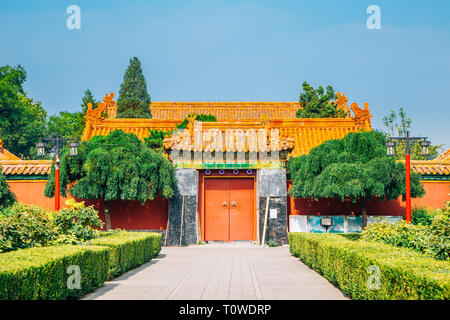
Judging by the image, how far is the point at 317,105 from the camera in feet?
89.5

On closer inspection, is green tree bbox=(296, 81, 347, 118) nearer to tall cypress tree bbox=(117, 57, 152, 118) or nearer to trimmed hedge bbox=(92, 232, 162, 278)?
tall cypress tree bbox=(117, 57, 152, 118)

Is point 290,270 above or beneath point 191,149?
beneath

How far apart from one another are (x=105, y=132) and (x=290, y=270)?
14.2 m

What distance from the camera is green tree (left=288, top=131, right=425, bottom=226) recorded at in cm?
1631

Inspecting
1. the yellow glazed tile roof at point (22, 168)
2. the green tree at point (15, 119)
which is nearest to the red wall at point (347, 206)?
the yellow glazed tile roof at point (22, 168)

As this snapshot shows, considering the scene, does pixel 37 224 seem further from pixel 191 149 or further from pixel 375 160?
pixel 375 160

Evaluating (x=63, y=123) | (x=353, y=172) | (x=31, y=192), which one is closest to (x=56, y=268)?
(x=353, y=172)

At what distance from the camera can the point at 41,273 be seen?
21.7 feet

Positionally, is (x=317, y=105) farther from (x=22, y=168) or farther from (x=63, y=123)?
(x=63, y=123)

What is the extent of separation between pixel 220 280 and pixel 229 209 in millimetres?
8901

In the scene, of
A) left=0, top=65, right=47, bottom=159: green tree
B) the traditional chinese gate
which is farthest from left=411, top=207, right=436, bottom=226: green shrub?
left=0, top=65, right=47, bottom=159: green tree

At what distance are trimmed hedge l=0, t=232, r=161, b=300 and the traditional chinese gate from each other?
7.87 meters

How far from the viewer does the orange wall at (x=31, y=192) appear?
65.8 feet

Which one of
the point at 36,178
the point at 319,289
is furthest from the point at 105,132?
the point at 319,289
